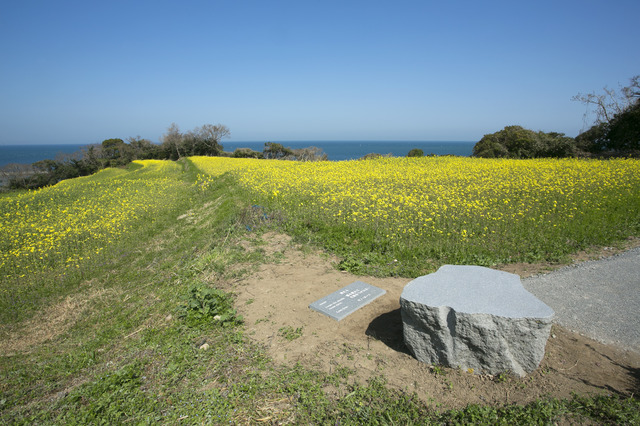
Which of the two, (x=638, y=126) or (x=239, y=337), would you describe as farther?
(x=638, y=126)

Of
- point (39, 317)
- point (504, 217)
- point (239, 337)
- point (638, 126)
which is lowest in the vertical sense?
point (39, 317)

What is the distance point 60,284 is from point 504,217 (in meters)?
11.2

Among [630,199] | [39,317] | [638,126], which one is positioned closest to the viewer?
[39,317]

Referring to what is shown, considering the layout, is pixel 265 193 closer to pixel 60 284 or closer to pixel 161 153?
pixel 60 284

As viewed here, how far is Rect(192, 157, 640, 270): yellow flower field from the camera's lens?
7879mm

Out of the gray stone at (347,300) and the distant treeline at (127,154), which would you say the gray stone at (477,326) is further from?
the distant treeline at (127,154)

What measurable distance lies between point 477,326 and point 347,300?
2.34 meters

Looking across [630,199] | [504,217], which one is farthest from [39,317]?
[630,199]

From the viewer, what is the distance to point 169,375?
3.98 meters

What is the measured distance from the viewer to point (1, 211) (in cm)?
1446

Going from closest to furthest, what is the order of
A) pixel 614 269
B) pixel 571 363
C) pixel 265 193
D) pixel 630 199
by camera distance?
pixel 571 363
pixel 614 269
pixel 630 199
pixel 265 193

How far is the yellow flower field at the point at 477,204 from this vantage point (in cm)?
788

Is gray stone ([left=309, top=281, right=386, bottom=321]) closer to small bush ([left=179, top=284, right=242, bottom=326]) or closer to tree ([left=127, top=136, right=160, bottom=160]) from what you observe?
small bush ([left=179, top=284, right=242, bottom=326])

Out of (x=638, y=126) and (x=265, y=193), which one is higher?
(x=638, y=126)
